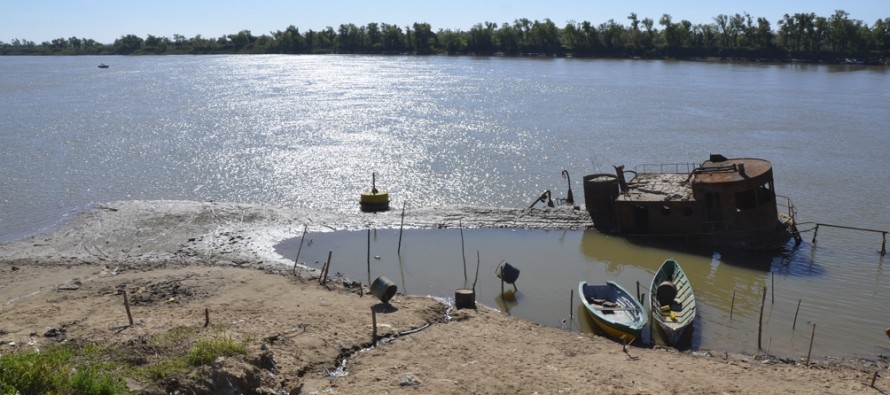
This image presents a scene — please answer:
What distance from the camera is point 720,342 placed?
22531mm

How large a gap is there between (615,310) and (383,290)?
24.6ft

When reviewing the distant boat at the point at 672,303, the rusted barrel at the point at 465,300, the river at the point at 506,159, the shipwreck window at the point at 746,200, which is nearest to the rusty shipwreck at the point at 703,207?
the shipwreck window at the point at 746,200

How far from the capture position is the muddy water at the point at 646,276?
2339cm

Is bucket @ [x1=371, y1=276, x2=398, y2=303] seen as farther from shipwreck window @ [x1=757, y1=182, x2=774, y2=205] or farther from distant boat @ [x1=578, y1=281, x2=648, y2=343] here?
shipwreck window @ [x1=757, y1=182, x2=774, y2=205]

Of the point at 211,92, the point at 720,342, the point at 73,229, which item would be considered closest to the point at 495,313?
the point at 720,342

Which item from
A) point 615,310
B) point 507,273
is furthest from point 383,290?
point 615,310

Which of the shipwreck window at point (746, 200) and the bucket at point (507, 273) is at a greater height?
the shipwreck window at point (746, 200)

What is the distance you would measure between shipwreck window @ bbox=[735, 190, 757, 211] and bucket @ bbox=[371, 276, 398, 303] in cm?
1674

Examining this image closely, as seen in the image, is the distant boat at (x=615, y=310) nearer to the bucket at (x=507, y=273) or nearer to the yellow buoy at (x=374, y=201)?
the bucket at (x=507, y=273)

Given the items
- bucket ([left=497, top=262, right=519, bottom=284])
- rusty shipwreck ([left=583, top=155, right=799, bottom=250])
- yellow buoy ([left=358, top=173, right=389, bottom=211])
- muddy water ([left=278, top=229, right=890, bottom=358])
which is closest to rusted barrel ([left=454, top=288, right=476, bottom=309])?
muddy water ([left=278, top=229, right=890, bottom=358])

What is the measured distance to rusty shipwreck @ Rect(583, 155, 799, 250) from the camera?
31.1 meters

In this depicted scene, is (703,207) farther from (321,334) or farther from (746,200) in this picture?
(321,334)

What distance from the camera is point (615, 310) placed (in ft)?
76.5

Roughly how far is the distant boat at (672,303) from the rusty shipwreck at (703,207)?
20.3 ft
